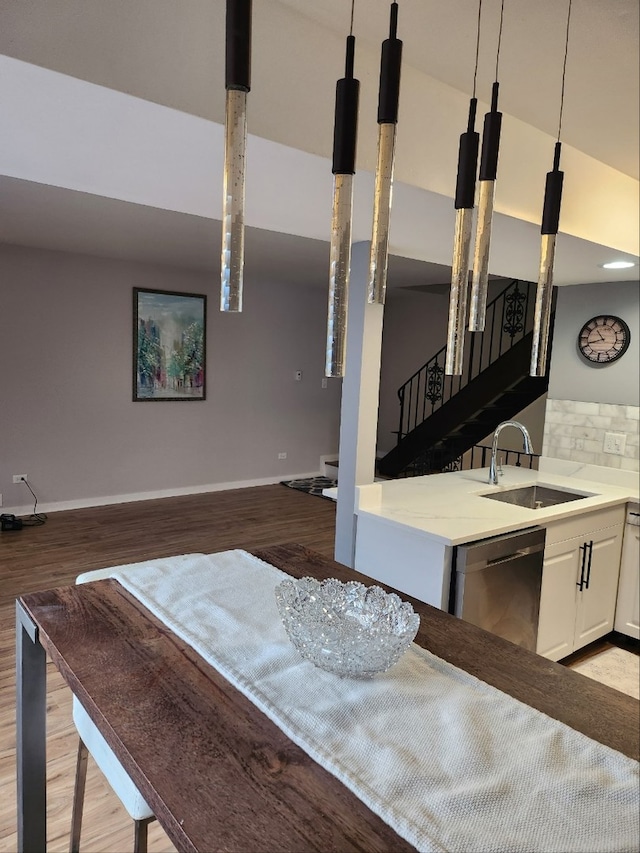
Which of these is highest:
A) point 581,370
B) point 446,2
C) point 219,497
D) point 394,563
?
point 446,2

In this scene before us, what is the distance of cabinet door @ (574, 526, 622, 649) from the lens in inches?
123

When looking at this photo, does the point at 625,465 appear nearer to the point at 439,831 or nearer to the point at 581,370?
the point at 581,370

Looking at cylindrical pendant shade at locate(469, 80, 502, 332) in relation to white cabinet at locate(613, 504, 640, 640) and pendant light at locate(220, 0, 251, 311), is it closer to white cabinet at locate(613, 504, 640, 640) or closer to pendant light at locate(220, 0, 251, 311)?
pendant light at locate(220, 0, 251, 311)

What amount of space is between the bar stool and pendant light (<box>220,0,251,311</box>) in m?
0.96

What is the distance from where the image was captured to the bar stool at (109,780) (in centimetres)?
128

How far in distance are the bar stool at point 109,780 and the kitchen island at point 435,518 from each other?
56.9 inches

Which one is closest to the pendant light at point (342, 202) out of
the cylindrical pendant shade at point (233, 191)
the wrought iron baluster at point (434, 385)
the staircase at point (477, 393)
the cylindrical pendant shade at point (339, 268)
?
the cylindrical pendant shade at point (339, 268)

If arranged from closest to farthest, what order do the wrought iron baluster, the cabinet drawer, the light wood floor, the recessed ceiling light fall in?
the light wood floor < the cabinet drawer < the recessed ceiling light < the wrought iron baluster

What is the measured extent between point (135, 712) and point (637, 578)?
3148mm

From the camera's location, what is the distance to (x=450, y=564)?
245 cm

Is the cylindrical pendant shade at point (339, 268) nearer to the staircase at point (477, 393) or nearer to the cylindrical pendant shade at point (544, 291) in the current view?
the cylindrical pendant shade at point (544, 291)

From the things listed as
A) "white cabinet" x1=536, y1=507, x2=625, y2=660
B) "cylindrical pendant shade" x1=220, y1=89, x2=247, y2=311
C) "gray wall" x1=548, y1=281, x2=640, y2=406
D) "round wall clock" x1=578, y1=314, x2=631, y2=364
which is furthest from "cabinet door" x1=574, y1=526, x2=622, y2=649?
"cylindrical pendant shade" x1=220, y1=89, x2=247, y2=311

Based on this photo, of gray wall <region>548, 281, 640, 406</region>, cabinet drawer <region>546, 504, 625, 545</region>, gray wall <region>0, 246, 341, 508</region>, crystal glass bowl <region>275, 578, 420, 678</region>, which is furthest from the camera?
gray wall <region>0, 246, 341, 508</region>

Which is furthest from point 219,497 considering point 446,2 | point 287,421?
point 446,2
